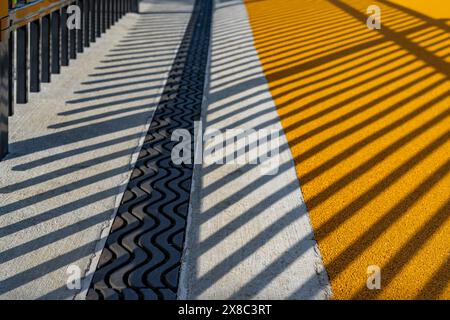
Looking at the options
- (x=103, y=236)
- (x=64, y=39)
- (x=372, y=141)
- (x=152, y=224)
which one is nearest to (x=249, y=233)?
A: (x=152, y=224)

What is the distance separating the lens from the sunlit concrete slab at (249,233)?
12.1 ft

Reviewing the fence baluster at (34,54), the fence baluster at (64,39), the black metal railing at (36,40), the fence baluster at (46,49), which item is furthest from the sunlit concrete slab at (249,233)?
the fence baluster at (64,39)

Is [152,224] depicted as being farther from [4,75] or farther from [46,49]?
[46,49]

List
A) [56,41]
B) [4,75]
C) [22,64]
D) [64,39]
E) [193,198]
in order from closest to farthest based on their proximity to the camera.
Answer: [193,198] < [4,75] < [22,64] < [56,41] < [64,39]

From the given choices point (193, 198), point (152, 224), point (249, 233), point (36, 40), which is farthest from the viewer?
point (36, 40)

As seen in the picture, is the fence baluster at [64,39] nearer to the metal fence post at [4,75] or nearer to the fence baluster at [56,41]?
the fence baluster at [56,41]

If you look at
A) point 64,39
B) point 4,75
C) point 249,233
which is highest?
point 4,75

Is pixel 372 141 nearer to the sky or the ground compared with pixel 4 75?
nearer to the ground

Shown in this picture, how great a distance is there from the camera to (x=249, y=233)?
14.2 ft

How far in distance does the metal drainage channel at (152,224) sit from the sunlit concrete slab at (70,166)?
8cm

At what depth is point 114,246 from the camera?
→ 4105mm

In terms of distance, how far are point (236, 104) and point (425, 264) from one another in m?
3.59

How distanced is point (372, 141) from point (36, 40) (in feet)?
10.6
